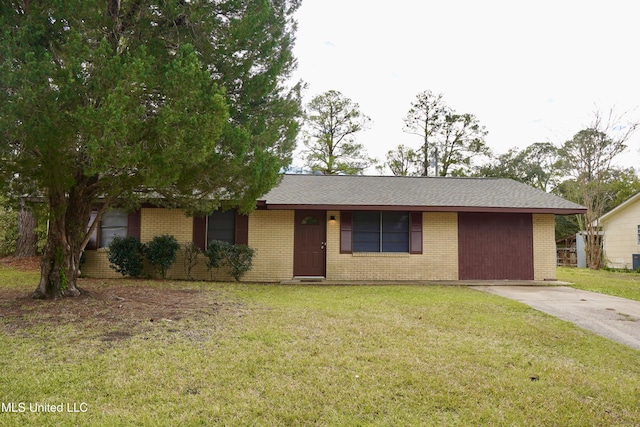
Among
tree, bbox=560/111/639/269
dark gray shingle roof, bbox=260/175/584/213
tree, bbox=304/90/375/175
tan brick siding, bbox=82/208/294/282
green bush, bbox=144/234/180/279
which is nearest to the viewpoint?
green bush, bbox=144/234/180/279

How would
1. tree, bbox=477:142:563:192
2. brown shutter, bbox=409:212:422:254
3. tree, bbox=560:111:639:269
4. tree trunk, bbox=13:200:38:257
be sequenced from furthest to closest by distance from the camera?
tree, bbox=477:142:563:192, tree, bbox=560:111:639:269, tree trunk, bbox=13:200:38:257, brown shutter, bbox=409:212:422:254

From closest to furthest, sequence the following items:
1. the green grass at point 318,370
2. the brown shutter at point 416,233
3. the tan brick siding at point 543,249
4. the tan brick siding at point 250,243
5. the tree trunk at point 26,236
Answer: the green grass at point 318,370, the tan brick siding at point 250,243, the brown shutter at point 416,233, the tan brick siding at point 543,249, the tree trunk at point 26,236

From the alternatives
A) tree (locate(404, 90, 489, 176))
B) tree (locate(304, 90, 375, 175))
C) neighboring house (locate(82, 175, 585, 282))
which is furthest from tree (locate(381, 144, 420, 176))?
neighboring house (locate(82, 175, 585, 282))

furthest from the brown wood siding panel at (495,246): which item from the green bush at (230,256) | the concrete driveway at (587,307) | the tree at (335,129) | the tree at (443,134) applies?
the tree at (443,134)

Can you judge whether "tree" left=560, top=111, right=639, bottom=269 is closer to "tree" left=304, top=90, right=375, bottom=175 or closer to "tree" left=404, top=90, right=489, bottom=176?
"tree" left=404, top=90, right=489, bottom=176

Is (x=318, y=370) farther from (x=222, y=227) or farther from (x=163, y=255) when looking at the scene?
(x=222, y=227)

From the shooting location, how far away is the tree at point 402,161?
27.6 m

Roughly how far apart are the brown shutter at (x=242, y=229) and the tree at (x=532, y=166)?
23.1 metres

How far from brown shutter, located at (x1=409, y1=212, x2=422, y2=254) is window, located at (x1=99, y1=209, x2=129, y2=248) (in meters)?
8.07

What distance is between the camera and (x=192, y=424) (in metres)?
2.55

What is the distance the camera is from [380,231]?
11227 mm

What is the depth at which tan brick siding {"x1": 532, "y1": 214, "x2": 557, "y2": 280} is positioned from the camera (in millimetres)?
11281

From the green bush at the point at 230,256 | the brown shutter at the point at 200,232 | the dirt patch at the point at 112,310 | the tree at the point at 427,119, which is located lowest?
the dirt patch at the point at 112,310

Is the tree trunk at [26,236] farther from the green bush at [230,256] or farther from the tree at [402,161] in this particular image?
the tree at [402,161]
